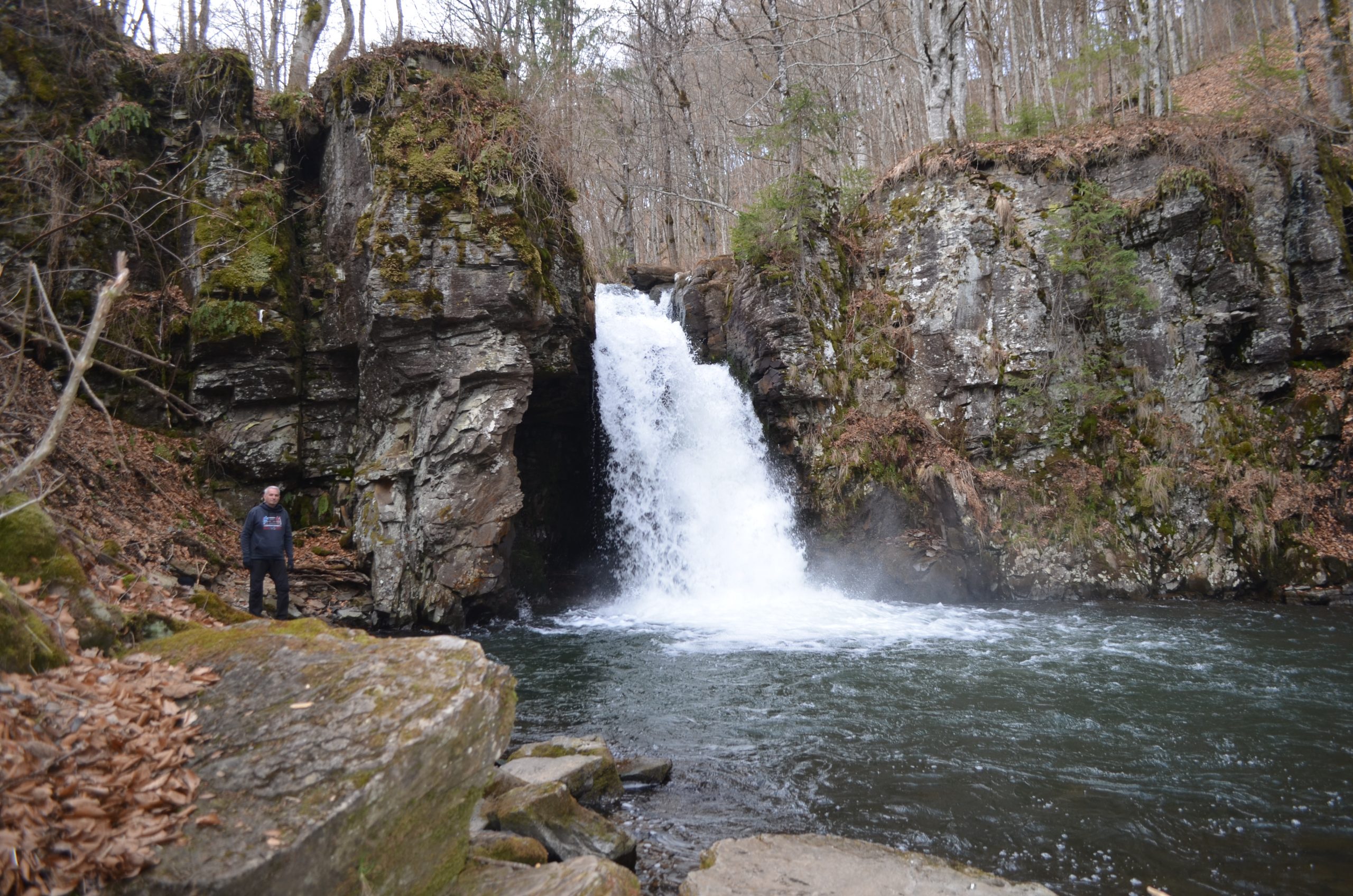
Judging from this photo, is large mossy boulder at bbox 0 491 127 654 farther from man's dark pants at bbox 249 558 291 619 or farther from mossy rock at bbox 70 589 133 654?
man's dark pants at bbox 249 558 291 619

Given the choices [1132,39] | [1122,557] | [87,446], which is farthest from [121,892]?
[1132,39]

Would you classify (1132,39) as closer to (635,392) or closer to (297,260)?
(635,392)

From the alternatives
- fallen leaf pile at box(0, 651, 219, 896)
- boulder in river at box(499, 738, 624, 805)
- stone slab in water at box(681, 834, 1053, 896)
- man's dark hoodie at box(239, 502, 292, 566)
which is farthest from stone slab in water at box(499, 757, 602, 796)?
man's dark hoodie at box(239, 502, 292, 566)

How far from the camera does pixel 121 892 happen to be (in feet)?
7.72

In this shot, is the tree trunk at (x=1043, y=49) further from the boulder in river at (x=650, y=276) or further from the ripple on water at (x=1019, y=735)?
the ripple on water at (x=1019, y=735)

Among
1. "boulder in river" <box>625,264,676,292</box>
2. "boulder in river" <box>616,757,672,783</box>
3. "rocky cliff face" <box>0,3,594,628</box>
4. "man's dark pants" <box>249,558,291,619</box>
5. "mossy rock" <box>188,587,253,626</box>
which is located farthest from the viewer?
"boulder in river" <box>625,264,676,292</box>

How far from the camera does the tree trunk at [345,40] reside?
15227mm

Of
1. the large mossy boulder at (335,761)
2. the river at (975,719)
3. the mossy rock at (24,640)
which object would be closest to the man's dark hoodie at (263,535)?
the river at (975,719)

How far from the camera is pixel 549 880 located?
3312 millimetres

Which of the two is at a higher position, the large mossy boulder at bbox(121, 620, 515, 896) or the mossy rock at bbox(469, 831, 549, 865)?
the large mossy boulder at bbox(121, 620, 515, 896)

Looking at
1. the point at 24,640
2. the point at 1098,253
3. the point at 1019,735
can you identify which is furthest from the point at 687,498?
the point at 24,640

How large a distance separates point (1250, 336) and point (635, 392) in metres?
10.7

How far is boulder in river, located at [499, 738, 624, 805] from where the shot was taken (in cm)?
504

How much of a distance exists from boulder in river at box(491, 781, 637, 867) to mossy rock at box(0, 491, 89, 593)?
8.90ft
